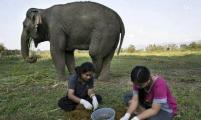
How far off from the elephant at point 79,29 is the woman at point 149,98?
14.3 ft

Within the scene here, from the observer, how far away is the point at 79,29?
11070mm

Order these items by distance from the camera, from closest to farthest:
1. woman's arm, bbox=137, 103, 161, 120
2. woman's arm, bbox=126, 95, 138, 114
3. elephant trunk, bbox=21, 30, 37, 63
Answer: woman's arm, bbox=137, 103, 161, 120, woman's arm, bbox=126, 95, 138, 114, elephant trunk, bbox=21, 30, 37, 63

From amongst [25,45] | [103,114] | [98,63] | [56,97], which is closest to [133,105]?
[103,114]

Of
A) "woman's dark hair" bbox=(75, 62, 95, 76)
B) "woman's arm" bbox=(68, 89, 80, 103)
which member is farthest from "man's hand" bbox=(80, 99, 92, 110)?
"woman's dark hair" bbox=(75, 62, 95, 76)

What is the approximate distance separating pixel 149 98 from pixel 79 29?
4.89 m

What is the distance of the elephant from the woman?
434 centimetres

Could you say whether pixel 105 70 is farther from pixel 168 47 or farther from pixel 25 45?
pixel 168 47

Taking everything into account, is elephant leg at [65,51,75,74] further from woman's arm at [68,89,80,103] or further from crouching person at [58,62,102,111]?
woman's arm at [68,89,80,103]

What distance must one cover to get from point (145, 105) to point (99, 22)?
4.54 metres

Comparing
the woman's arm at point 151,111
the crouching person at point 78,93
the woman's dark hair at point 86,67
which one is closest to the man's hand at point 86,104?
the crouching person at point 78,93

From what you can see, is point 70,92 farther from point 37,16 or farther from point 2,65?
point 2,65

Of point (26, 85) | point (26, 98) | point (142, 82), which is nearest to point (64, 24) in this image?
point (26, 85)

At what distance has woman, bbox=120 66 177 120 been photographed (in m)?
6.09

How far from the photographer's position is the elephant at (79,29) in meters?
10.9
